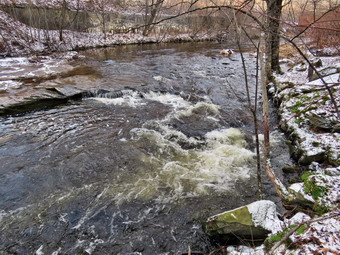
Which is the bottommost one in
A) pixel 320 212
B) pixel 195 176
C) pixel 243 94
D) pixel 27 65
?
pixel 195 176

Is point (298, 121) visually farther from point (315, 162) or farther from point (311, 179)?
point (311, 179)

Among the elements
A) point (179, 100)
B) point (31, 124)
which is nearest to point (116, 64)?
point (179, 100)

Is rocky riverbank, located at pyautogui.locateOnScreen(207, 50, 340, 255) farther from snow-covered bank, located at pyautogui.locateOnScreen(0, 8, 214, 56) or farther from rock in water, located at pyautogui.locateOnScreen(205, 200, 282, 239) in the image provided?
snow-covered bank, located at pyautogui.locateOnScreen(0, 8, 214, 56)

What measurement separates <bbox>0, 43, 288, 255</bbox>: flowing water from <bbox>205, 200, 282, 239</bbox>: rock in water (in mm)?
352

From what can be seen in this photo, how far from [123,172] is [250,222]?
2.64 metres

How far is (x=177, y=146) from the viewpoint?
18.5ft

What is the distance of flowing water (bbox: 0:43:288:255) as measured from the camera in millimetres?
3367

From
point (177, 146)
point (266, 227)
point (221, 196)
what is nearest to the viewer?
point (266, 227)

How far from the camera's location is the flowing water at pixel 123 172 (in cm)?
337

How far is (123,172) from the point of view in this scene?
15.4 feet

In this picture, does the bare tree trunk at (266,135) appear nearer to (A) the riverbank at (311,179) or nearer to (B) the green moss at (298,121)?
→ (A) the riverbank at (311,179)

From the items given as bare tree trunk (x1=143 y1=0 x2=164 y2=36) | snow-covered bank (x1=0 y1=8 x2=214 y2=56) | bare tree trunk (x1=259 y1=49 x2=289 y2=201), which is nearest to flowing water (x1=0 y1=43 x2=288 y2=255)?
bare tree trunk (x1=259 y1=49 x2=289 y2=201)

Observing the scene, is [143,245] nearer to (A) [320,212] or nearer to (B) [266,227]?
(B) [266,227]

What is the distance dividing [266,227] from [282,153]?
2.83 m
